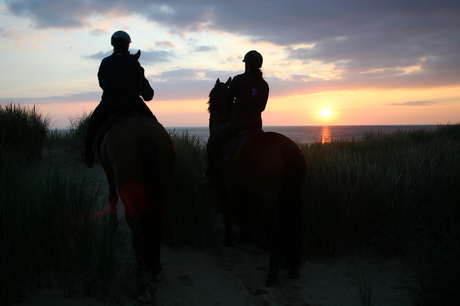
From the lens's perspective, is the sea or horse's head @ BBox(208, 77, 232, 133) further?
the sea

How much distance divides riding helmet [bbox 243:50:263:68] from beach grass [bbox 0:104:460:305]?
1.82m

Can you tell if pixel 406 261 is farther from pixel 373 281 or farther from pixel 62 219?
pixel 62 219

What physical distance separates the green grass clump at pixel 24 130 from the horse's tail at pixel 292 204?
5753mm

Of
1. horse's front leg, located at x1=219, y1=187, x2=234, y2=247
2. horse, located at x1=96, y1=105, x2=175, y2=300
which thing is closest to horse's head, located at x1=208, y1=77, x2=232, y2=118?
horse's front leg, located at x1=219, y1=187, x2=234, y2=247

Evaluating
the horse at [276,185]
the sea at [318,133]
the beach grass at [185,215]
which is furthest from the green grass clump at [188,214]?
the sea at [318,133]

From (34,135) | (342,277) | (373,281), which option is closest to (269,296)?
(342,277)

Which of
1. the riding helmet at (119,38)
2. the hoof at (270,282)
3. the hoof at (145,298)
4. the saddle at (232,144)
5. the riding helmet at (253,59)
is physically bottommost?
the hoof at (270,282)

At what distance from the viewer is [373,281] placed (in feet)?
13.7

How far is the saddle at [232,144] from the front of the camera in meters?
4.47

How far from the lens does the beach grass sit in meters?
2.89

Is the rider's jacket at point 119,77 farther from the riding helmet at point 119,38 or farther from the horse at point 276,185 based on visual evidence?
the horse at point 276,185

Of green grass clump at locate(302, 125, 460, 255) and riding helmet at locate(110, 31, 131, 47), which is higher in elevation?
riding helmet at locate(110, 31, 131, 47)

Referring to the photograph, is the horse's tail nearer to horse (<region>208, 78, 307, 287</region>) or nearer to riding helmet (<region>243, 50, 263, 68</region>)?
horse (<region>208, 78, 307, 287</region>)

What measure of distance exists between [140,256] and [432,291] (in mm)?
2948
